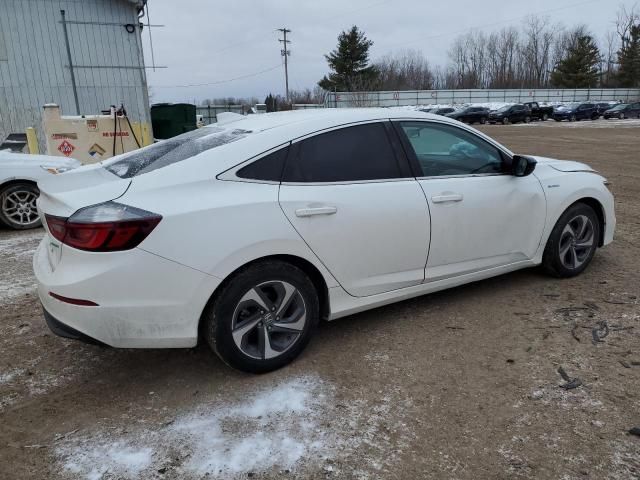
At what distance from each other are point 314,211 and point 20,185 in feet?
17.9

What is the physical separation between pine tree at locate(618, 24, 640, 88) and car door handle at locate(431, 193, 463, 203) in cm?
7900

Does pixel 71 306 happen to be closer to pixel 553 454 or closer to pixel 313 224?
pixel 313 224

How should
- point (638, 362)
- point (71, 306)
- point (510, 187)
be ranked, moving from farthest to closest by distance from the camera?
point (510, 187) < point (638, 362) < point (71, 306)

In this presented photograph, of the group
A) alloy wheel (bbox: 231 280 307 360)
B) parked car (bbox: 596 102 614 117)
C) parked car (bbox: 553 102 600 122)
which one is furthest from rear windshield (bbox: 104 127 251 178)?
parked car (bbox: 596 102 614 117)

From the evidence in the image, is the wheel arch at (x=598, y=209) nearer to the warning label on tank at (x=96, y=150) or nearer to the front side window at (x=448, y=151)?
the front side window at (x=448, y=151)

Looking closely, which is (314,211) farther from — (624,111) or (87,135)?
(624,111)

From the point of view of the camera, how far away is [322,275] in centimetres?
314

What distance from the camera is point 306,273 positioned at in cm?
314

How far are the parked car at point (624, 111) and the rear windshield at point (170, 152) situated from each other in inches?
1960

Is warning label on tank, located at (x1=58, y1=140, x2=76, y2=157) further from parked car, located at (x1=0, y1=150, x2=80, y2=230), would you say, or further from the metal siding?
the metal siding

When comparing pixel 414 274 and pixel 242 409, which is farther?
pixel 414 274

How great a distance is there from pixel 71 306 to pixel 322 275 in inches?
54.9

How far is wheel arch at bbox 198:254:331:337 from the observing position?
280 cm

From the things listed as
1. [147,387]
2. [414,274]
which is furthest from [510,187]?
[147,387]
